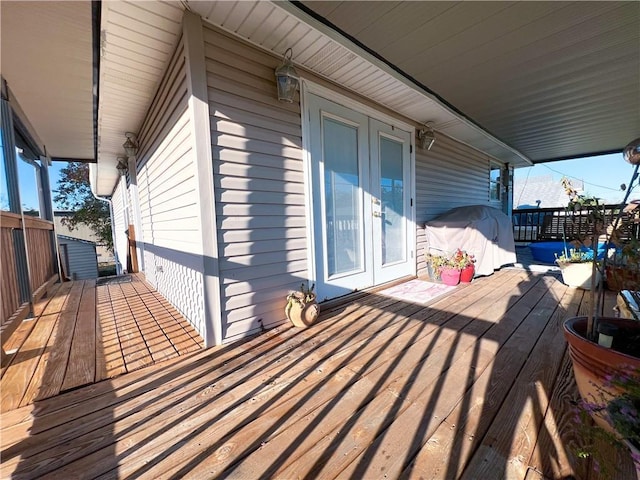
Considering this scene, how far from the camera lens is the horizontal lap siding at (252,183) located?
207cm

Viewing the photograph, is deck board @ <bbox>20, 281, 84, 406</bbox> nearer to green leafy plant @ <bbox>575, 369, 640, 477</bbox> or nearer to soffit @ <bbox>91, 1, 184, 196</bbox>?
soffit @ <bbox>91, 1, 184, 196</bbox>

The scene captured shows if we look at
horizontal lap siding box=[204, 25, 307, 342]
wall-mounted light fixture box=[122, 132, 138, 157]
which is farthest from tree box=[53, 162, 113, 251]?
horizontal lap siding box=[204, 25, 307, 342]

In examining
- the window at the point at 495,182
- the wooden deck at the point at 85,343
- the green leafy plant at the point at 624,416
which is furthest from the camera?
the window at the point at 495,182

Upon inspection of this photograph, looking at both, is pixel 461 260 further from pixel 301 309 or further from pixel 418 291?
pixel 301 309

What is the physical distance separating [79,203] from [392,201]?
15806mm

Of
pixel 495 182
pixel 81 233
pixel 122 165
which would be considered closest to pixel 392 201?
pixel 495 182

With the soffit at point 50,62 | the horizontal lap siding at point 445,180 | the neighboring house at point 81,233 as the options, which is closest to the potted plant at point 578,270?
the horizontal lap siding at point 445,180

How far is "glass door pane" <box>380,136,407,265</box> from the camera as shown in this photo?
3.59 m

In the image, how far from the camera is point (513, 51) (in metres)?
2.50

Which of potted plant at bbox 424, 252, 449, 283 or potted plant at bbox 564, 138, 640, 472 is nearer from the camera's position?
potted plant at bbox 564, 138, 640, 472

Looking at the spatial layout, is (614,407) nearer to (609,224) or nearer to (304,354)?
(609,224)

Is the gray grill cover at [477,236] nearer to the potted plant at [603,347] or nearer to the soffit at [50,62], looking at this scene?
the potted plant at [603,347]

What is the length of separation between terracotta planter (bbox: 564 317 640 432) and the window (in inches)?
233

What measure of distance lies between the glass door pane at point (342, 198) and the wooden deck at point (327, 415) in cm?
108
